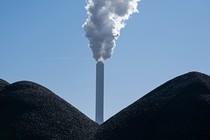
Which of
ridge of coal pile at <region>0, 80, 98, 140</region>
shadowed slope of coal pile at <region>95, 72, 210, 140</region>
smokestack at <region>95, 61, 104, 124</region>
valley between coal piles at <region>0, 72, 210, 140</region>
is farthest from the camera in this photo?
smokestack at <region>95, 61, 104, 124</region>

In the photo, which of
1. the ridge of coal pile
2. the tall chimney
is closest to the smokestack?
the tall chimney

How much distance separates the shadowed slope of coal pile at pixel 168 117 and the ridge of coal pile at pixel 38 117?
1013mm

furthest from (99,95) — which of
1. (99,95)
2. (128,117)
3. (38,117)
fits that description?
(128,117)

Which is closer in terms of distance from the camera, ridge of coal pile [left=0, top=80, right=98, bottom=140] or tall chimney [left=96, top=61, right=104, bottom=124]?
ridge of coal pile [left=0, top=80, right=98, bottom=140]

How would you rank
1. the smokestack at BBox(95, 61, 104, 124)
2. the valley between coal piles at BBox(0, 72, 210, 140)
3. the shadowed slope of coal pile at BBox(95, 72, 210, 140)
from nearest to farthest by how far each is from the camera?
the shadowed slope of coal pile at BBox(95, 72, 210, 140) < the valley between coal piles at BBox(0, 72, 210, 140) < the smokestack at BBox(95, 61, 104, 124)

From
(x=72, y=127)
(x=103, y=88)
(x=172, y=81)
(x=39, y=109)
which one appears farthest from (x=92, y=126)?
(x=103, y=88)

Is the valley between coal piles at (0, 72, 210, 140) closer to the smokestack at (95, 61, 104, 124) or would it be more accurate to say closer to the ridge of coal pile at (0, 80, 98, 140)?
the ridge of coal pile at (0, 80, 98, 140)

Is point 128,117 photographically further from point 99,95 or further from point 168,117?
point 99,95

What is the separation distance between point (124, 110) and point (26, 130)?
3.58 m

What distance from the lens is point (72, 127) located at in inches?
532

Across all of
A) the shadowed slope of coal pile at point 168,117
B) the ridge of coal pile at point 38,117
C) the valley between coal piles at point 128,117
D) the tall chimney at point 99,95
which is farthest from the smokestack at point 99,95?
the shadowed slope of coal pile at point 168,117

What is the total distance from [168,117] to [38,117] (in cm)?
444

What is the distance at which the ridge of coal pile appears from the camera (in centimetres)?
1280

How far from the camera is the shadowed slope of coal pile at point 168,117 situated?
11.8m
